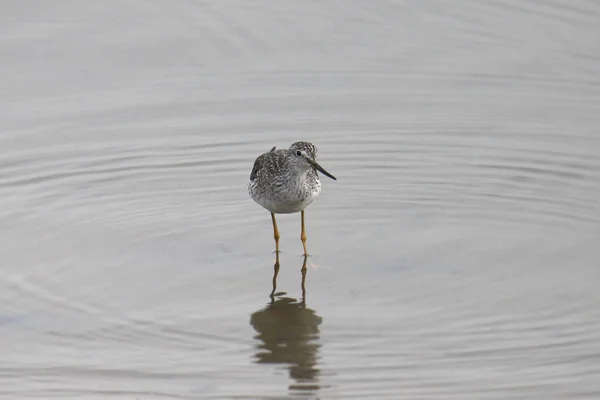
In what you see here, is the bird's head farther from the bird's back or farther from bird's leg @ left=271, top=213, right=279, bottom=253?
bird's leg @ left=271, top=213, right=279, bottom=253

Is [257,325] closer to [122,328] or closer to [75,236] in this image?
[122,328]

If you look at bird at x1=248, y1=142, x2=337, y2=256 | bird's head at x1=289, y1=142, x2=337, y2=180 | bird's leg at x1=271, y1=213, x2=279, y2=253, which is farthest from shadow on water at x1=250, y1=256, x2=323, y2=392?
bird's head at x1=289, y1=142, x2=337, y2=180

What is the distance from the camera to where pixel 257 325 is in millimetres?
9859

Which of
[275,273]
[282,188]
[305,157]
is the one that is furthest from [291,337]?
[305,157]

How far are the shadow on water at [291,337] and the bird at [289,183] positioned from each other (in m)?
1.14

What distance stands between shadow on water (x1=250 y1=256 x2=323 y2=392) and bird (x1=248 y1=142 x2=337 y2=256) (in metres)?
1.14

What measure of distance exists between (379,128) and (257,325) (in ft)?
17.2

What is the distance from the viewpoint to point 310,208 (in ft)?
41.8

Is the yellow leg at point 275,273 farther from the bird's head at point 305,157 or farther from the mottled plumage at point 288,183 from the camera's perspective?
the bird's head at point 305,157

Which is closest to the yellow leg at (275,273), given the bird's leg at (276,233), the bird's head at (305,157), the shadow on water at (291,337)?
the shadow on water at (291,337)

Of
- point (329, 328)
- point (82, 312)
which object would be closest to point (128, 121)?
point (82, 312)

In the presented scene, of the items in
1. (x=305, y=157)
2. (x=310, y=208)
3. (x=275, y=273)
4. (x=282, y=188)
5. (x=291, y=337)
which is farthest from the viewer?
(x=310, y=208)

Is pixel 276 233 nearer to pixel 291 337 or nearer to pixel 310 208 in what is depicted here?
pixel 310 208

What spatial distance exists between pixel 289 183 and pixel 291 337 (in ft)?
7.66
